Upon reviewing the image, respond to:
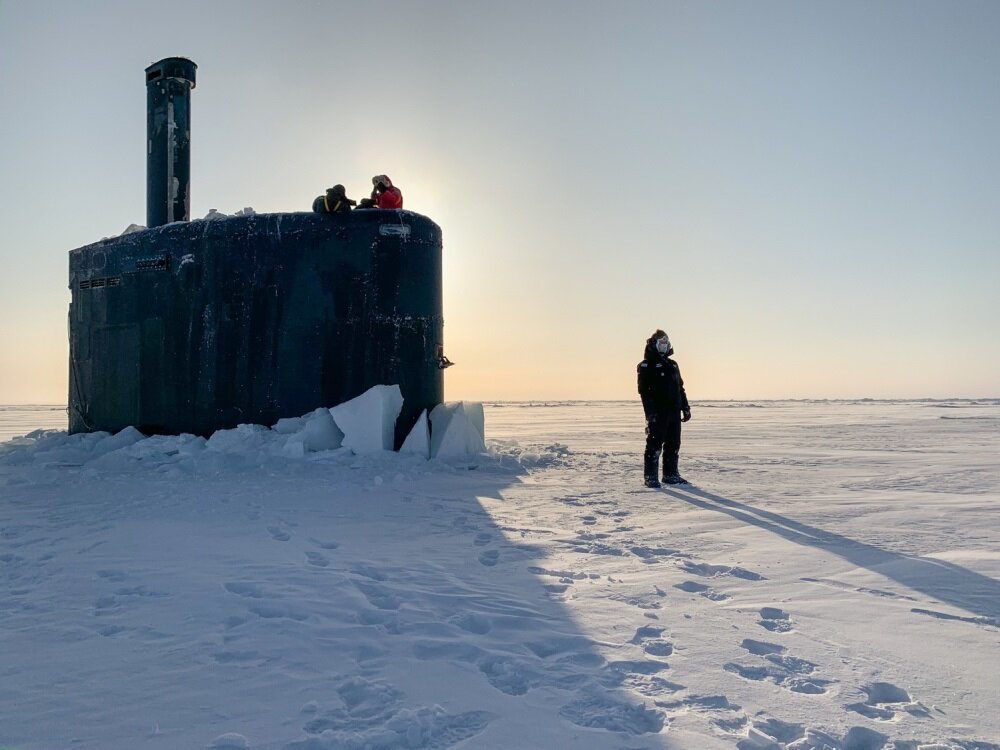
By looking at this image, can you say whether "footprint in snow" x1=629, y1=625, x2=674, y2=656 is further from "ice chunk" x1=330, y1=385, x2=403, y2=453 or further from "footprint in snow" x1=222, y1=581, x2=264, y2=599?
"ice chunk" x1=330, y1=385, x2=403, y2=453

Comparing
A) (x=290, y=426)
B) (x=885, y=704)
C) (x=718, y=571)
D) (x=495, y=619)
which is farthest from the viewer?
(x=290, y=426)

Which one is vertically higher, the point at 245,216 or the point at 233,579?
the point at 245,216

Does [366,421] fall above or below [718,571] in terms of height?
above

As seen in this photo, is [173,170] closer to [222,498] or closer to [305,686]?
[222,498]

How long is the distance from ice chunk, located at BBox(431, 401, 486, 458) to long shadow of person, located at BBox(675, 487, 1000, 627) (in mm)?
3654

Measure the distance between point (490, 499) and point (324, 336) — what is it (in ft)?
10.1

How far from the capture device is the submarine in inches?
301

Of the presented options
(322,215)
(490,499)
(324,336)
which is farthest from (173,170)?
(490,499)

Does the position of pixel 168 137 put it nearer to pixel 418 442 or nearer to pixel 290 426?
pixel 290 426

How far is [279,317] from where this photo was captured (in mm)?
7680

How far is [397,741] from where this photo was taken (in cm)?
180

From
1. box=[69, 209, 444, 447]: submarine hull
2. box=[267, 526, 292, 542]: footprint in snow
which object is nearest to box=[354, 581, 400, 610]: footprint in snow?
box=[267, 526, 292, 542]: footprint in snow

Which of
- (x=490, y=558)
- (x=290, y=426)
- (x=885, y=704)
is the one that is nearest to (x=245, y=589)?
(x=490, y=558)

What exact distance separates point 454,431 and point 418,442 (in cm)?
44
